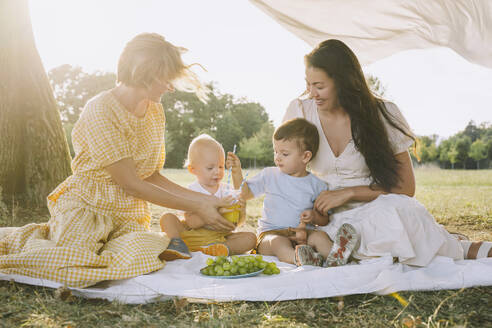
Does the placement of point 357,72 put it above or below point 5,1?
below

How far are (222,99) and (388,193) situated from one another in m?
22.0

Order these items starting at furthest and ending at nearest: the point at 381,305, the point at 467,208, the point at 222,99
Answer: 1. the point at 222,99
2. the point at 467,208
3. the point at 381,305

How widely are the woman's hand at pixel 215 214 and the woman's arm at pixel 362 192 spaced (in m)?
0.60

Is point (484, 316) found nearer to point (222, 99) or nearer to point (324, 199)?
point (324, 199)

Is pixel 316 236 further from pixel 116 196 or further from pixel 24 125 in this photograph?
pixel 24 125

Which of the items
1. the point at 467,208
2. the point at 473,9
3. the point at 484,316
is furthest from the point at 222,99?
the point at 484,316

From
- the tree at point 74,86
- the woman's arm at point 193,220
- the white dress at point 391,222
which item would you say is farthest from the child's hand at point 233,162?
the tree at point 74,86

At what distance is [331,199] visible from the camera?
9.04 feet

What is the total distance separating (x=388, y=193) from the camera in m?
2.77

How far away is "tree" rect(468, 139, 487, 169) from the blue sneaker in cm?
3152

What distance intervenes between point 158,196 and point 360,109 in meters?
1.47

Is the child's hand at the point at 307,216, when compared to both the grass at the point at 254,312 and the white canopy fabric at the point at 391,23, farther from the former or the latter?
the white canopy fabric at the point at 391,23

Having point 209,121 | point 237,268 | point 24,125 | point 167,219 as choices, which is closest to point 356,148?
point 237,268

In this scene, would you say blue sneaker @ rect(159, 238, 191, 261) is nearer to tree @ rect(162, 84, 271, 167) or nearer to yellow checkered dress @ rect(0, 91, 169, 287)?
yellow checkered dress @ rect(0, 91, 169, 287)
